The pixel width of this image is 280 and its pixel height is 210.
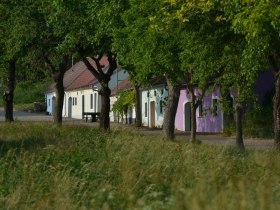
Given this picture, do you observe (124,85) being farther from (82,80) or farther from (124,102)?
(82,80)

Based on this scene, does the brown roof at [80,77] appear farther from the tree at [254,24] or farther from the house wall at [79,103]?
the tree at [254,24]

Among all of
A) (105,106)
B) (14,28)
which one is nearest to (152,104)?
(105,106)

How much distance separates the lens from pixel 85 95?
227ft

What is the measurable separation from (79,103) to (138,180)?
64.2 meters

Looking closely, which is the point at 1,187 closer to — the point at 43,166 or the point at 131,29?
the point at 43,166

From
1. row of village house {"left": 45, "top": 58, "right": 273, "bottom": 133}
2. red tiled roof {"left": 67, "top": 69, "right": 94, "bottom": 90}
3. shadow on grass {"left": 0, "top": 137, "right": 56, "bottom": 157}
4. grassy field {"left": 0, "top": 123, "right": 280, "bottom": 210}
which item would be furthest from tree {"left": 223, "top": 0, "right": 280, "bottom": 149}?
red tiled roof {"left": 67, "top": 69, "right": 94, "bottom": 90}

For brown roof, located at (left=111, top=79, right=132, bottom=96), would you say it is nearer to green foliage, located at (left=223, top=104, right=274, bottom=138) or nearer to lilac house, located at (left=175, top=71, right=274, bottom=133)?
lilac house, located at (left=175, top=71, right=274, bottom=133)

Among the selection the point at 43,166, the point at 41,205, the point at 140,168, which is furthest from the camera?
the point at 43,166

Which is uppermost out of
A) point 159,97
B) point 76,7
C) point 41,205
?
point 76,7

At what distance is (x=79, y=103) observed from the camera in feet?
237

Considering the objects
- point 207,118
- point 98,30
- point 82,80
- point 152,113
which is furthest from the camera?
point 82,80

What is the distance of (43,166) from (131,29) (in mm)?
11823

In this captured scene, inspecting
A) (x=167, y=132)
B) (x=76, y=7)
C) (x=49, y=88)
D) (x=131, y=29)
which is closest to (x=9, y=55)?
(x=76, y=7)

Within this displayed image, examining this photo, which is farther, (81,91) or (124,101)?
(81,91)
